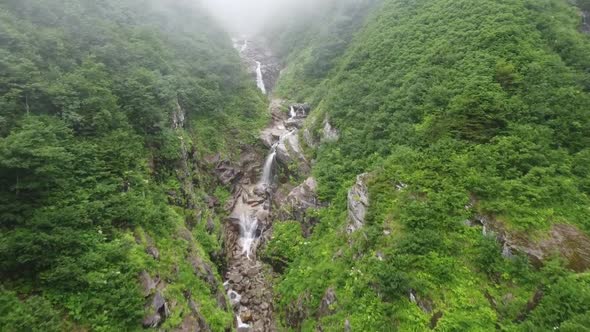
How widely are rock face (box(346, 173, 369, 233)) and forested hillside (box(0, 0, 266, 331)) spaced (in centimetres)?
748

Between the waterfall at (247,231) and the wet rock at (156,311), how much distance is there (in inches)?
349

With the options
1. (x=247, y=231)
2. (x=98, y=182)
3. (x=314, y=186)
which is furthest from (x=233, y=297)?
(x=98, y=182)

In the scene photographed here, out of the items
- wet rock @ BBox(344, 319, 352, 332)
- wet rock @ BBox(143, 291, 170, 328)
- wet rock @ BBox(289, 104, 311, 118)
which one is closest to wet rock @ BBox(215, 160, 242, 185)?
wet rock @ BBox(289, 104, 311, 118)

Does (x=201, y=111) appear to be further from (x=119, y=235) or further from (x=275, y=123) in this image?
(x=119, y=235)

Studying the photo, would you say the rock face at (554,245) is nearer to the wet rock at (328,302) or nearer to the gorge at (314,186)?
the gorge at (314,186)

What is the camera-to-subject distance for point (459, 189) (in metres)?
13.8

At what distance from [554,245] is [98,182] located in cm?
1811

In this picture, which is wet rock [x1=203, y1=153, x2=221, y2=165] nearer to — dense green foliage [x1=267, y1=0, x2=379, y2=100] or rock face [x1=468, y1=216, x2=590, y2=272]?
dense green foliage [x1=267, y1=0, x2=379, y2=100]

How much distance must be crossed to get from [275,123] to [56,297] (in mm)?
24321

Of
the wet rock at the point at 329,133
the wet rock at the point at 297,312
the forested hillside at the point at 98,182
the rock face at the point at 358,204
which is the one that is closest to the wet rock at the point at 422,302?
the rock face at the point at 358,204

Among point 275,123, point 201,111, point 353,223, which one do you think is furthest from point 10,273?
point 275,123

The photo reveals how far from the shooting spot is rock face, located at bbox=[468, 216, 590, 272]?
35.7 ft

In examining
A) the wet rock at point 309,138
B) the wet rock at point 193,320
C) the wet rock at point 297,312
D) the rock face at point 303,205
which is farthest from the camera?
the wet rock at point 309,138

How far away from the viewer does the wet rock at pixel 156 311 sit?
11328mm
